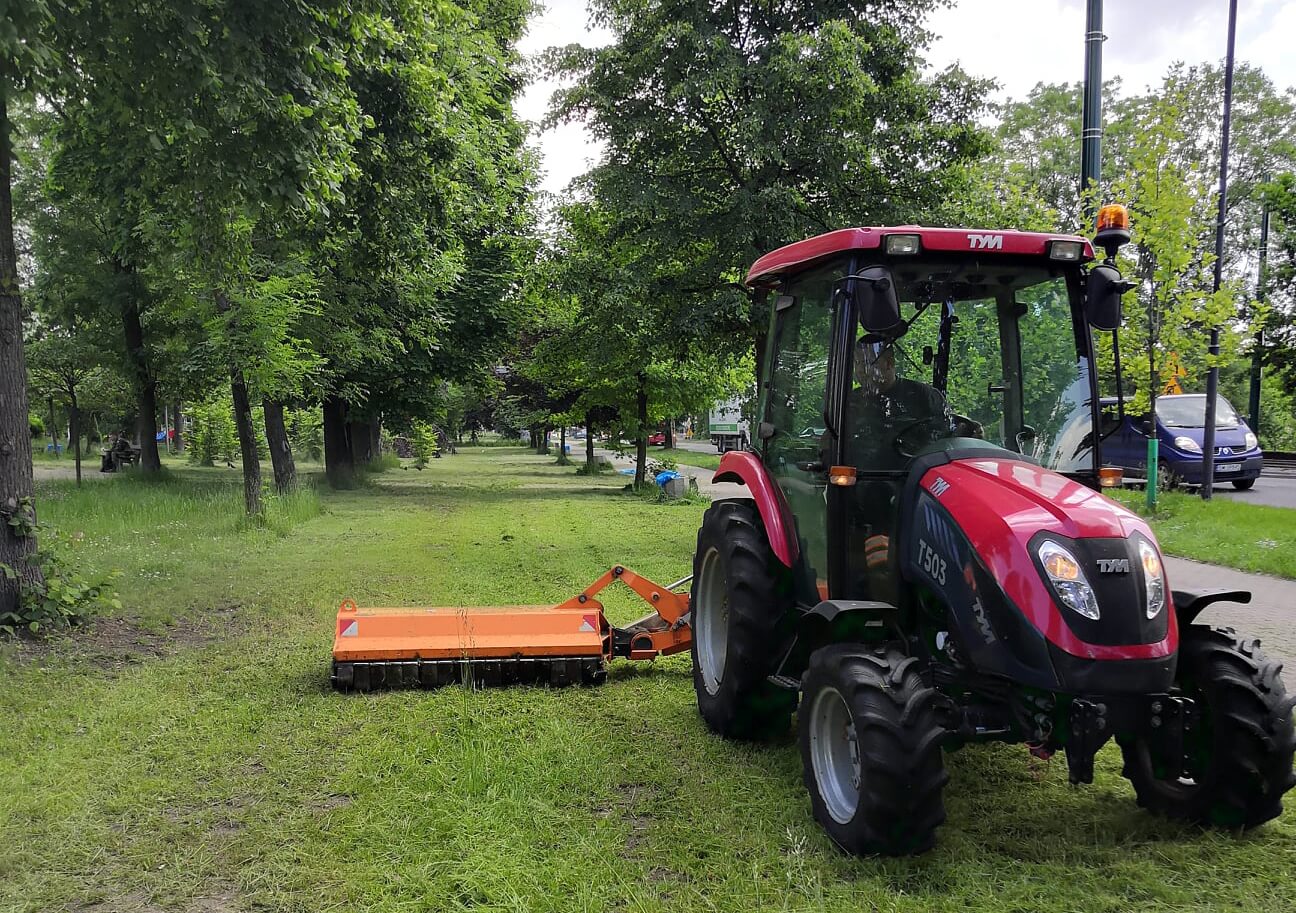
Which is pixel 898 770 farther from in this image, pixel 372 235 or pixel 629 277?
pixel 629 277

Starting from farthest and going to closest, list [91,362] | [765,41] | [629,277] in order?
[91,362] < [629,277] < [765,41]

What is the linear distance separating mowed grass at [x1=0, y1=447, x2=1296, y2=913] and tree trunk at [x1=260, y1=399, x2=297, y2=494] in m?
10.3

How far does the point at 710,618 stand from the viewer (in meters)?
5.57

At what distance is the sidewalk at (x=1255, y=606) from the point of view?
685cm

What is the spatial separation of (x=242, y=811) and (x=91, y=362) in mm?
20915

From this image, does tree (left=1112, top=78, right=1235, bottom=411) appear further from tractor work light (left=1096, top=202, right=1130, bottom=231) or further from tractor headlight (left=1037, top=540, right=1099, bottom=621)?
tractor headlight (left=1037, top=540, right=1099, bottom=621)

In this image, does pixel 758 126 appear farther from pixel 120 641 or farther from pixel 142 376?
pixel 142 376

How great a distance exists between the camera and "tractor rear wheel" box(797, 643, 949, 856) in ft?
10.9

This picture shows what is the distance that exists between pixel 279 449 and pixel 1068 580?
1603 centimetres

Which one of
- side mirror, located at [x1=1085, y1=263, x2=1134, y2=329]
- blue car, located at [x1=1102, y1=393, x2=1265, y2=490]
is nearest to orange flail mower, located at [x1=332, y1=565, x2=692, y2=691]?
side mirror, located at [x1=1085, y1=263, x2=1134, y2=329]

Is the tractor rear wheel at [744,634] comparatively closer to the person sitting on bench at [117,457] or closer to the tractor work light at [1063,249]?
the tractor work light at [1063,249]

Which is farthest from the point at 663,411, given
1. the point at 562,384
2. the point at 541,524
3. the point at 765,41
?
the point at 765,41

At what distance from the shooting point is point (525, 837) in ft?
12.7

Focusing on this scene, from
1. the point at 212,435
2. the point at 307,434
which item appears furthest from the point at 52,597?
the point at 307,434
